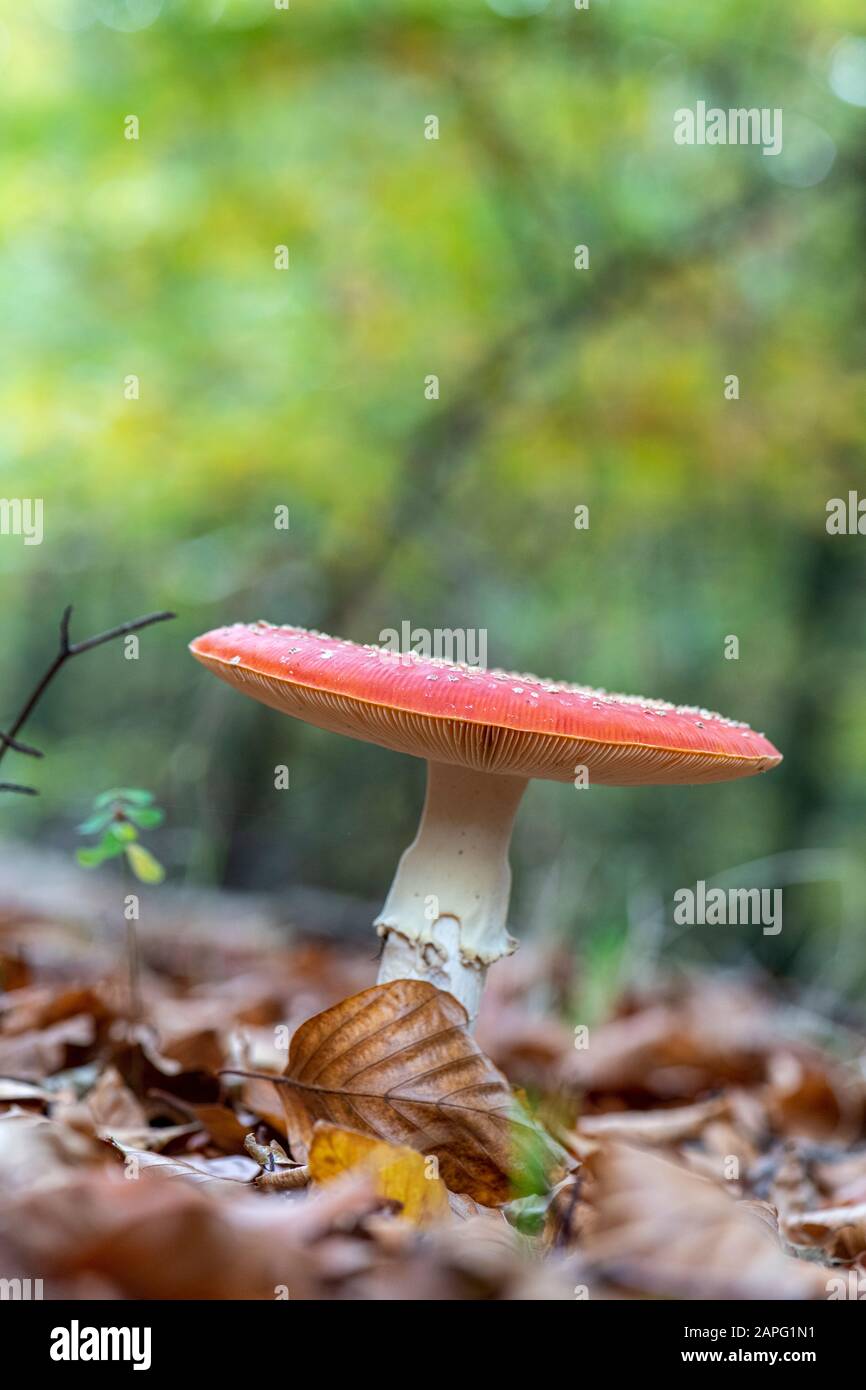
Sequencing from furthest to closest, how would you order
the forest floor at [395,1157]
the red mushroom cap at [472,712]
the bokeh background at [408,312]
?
1. the bokeh background at [408,312]
2. the red mushroom cap at [472,712]
3. the forest floor at [395,1157]

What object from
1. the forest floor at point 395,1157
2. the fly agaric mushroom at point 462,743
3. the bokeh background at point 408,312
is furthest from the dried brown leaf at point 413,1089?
the bokeh background at point 408,312

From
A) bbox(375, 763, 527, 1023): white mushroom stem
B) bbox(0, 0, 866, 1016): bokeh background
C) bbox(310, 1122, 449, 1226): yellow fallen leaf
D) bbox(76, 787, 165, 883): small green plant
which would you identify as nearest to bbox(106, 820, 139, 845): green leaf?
bbox(76, 787, 165, 883): small green plant

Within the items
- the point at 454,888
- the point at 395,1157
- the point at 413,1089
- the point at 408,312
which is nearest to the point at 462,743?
the point at 454,888

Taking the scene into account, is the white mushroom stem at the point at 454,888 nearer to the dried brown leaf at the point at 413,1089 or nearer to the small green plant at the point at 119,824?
the dried brown leaf at the point at 413,1089

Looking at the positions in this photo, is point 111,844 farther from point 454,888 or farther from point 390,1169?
point 390,1169

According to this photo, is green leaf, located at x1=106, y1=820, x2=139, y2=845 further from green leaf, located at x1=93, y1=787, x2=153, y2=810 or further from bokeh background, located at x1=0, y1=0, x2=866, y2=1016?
bokeh background, located at x1=0, y1=0, x2=866, y2=1016
